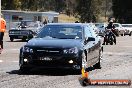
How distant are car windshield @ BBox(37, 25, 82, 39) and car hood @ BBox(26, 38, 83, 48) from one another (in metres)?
0.43

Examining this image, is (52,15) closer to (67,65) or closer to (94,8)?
(94,8)

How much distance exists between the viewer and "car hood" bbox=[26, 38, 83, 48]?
42.5 feet

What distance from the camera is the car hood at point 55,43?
42.5ft

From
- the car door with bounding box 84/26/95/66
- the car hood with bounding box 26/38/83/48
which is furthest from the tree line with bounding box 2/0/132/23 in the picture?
the car hood with bounding box 26/38/83/48

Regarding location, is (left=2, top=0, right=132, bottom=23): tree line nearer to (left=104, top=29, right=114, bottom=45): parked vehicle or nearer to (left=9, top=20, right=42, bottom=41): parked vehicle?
(left=9, top=20, right=42, bottom=41): parked vehicle

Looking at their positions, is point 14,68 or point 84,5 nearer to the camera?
point 14,68

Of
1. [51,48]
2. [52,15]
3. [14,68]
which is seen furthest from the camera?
[52,15]

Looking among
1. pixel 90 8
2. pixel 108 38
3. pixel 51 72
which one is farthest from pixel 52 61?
pixel 90 8

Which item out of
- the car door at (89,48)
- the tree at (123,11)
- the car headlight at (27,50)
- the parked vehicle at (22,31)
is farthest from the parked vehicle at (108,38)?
the tree at (123,11)

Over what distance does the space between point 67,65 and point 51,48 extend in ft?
2.07

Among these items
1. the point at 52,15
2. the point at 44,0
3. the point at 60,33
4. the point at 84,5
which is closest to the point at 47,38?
the point at 60,33

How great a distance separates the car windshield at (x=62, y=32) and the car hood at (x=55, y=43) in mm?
434

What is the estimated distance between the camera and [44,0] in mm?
138125

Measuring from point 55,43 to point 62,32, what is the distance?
3.97 ft
